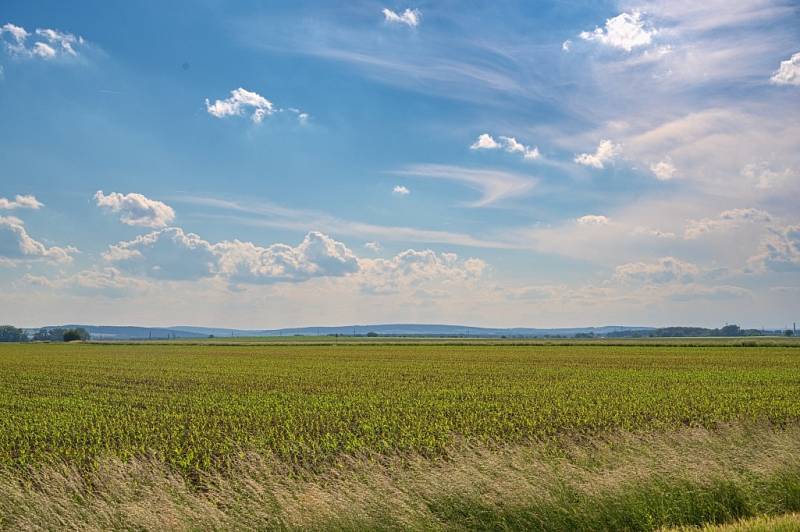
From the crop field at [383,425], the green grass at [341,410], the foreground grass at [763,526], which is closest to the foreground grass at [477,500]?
the crop field at [383,425]

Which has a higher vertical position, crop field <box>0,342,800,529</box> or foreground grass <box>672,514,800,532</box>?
foreground grass <box>672,514,800,532</box>

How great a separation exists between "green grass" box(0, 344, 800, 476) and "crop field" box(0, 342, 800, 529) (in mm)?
103

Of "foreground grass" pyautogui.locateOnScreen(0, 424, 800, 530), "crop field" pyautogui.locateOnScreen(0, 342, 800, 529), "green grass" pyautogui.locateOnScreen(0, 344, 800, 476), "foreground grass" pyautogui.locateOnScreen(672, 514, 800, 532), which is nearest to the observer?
"foreground grass" pyautogui.locateOnScreen(672, 514, 800, 532)

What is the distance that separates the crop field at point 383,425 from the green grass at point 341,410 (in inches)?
4.1

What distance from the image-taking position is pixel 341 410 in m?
28.7

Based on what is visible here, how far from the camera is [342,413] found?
2761cm

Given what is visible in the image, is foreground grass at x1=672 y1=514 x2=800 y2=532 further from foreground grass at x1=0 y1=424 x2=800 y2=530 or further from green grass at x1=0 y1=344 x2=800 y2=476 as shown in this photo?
green grass at x1=0 y1=344 x2=800 y2=476

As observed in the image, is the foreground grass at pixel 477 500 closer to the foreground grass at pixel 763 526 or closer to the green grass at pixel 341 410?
the foreground grass at pixel 763 526

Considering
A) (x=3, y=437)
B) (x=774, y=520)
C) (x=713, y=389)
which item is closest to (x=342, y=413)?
(x=3, y=437)

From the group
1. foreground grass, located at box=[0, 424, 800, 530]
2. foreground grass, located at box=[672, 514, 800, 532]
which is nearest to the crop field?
foreground grass, located at box=[0, 424, 800, 530]

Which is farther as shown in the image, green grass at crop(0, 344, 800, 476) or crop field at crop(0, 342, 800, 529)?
green grass at crop(0, 344, 800, 476)

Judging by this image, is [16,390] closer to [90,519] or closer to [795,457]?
[90,519]

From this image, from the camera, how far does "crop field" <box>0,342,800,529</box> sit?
48.3 feet

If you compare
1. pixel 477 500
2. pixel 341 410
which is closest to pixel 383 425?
pixel 341 410
